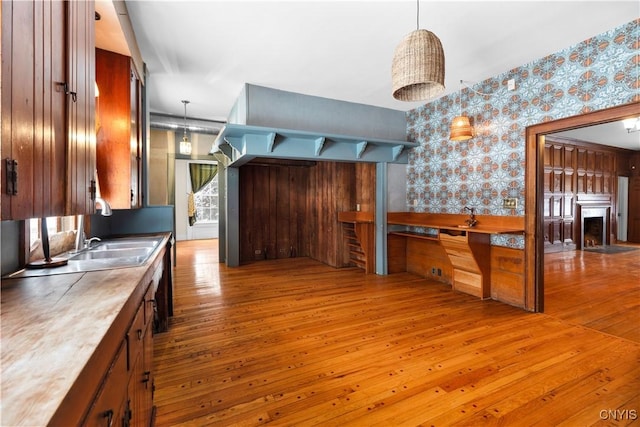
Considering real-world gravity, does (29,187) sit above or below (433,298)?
above

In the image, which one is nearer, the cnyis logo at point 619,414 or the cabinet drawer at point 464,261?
the cnyis logo at point 619,414

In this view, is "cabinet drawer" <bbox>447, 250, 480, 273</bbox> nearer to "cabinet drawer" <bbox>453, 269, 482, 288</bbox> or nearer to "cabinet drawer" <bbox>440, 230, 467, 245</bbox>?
"cabinet drawer" <bbox>453, 269, 482, 288</bbox>

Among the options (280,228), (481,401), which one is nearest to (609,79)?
(481,401)

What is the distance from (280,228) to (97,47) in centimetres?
475

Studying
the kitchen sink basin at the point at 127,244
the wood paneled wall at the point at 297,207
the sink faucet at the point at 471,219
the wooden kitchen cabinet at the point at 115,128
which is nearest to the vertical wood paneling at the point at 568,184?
the sink faucet at the point at 471,219

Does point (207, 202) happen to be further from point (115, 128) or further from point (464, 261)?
point (464, 261)

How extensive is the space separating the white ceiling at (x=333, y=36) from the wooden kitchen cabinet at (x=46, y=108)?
3.32ft

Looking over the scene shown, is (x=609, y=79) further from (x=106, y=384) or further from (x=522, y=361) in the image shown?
(x=106, y=384)

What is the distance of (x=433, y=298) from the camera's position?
3906 mm

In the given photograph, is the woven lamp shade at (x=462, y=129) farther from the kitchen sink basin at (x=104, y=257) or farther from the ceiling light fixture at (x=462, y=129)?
the kitchen sink basin at (x=104, y=257)

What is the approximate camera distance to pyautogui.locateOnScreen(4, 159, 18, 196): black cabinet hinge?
905mm

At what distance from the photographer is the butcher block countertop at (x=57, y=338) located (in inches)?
22.5

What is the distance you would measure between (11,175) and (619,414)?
10.6 ft

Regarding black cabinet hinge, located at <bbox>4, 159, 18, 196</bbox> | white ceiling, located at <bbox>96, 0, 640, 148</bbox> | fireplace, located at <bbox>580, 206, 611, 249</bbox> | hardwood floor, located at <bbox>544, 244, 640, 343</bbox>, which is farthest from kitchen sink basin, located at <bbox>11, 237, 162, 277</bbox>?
fireplace, located at <bbox>580, 206, 611, 249</bbox>
